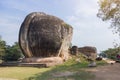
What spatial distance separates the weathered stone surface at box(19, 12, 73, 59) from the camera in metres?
20.7

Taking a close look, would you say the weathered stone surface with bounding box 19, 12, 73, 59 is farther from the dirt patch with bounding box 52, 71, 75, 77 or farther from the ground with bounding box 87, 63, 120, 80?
the dirt patch with bounding box 52, 71, 75, 77

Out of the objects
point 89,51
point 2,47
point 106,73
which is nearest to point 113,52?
point 89,51

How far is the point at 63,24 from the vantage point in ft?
72.7

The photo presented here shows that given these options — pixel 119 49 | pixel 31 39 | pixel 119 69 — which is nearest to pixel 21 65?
pixel 31 39

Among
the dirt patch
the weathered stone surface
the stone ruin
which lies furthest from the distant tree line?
the dirt patch

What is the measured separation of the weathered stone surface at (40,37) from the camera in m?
20.7

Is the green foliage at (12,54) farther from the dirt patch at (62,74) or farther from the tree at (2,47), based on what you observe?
the dirt patch at (62,74)

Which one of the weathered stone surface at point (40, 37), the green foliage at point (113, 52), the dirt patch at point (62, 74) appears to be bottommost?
the dirt patch at point (62, 74)

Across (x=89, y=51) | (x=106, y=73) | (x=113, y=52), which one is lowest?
(x=106, y=73)

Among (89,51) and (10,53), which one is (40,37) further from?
(10,53)

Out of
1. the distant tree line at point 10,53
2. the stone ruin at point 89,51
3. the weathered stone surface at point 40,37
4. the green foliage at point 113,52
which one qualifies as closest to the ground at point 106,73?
the weathered stone surface at point 40,37

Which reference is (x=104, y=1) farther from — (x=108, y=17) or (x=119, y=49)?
(x=119, y=49)

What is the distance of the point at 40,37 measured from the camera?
20.6 metres

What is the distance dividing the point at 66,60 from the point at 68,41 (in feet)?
5.10
